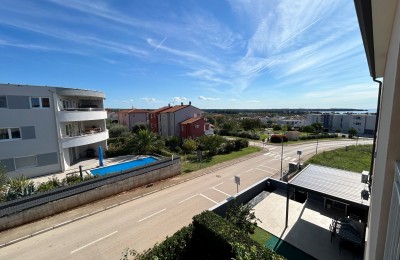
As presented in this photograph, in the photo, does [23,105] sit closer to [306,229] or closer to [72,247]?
[72,247]

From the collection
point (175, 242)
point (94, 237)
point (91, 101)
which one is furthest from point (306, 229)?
point (91, 101)

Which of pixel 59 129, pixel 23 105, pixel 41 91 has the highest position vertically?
pixel 41 91

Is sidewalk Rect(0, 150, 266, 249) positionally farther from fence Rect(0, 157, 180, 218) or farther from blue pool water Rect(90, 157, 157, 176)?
blue pool water Rect(90, 157, 157, 176)

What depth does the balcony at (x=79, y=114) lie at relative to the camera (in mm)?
20286

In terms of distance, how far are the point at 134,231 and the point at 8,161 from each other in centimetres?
1522

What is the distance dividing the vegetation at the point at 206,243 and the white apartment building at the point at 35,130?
1689cm

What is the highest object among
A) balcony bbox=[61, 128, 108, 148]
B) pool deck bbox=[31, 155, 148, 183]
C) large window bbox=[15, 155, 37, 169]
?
balcony bbox=[61, 128, 108, 148]

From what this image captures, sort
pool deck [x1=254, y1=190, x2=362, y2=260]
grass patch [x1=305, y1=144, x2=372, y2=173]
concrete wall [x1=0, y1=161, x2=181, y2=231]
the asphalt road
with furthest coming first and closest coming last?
grass patch [x1=305, y1=144, x2=372, y2=173]
concrete wall [x1=0, y1=161, x2=181, y2=231]
the asphalt road
pool deck [x1=254, y1=190, x2=362, y2=260]

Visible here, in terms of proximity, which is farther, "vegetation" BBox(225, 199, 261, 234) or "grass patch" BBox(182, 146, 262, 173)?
"grass patch" BBox(182, 146, 262, 173)

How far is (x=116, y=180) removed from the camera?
15.9m

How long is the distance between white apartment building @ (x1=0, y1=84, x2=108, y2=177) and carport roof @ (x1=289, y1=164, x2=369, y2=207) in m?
22.0

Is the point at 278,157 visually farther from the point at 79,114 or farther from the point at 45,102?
the point at 45,102

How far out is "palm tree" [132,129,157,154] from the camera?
26.1m

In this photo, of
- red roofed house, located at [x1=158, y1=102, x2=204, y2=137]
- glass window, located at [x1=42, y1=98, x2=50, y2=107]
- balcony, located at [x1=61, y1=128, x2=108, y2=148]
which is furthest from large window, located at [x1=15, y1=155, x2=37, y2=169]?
red roofed house, located at [x1=158, y1=102, x2=204, y2=137]
